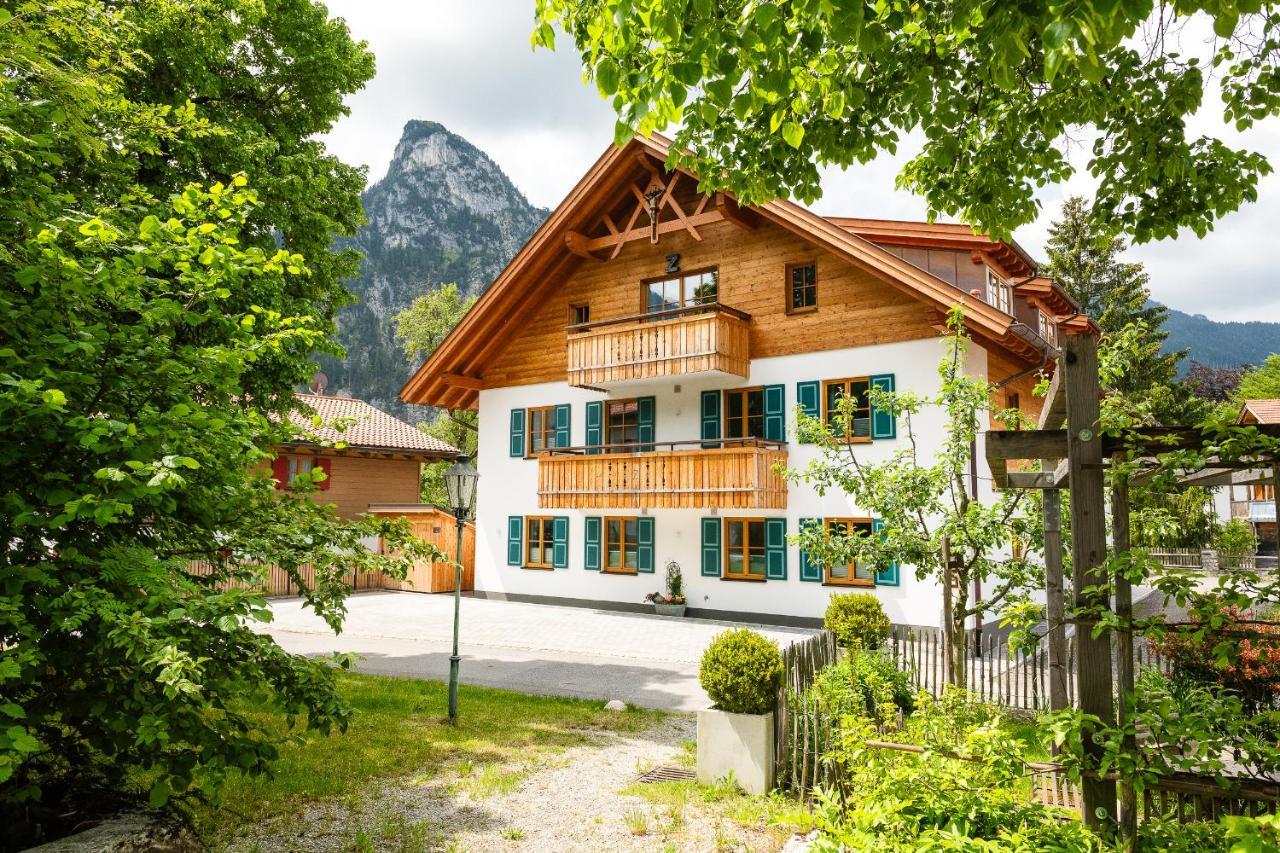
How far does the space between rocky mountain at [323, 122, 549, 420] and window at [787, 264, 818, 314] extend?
298ft

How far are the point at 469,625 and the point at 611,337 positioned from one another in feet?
26.3

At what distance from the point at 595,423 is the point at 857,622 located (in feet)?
39.0

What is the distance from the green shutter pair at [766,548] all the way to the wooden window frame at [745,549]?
2cm

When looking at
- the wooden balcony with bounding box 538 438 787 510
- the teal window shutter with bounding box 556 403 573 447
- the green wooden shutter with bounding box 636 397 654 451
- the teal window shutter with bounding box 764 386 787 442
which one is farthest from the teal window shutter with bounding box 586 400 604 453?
the teal window shutter with bounding box 764 386 787 442

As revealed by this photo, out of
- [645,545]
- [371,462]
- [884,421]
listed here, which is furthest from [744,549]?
[371,462]

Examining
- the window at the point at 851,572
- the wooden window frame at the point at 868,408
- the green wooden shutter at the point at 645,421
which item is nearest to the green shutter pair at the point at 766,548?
the window at the point at 851,572

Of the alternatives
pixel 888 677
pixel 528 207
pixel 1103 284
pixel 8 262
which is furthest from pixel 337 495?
pixel 528 207

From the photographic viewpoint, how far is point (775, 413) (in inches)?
747

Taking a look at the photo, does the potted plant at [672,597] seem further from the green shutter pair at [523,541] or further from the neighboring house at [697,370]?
the green shutter pair at [523,541]

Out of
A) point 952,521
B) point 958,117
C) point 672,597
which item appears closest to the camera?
point 958,117

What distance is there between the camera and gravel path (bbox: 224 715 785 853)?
19.6 ft

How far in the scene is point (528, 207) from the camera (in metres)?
138

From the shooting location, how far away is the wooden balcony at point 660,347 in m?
18.7

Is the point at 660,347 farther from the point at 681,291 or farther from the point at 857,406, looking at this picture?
the point at 857,406
